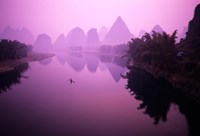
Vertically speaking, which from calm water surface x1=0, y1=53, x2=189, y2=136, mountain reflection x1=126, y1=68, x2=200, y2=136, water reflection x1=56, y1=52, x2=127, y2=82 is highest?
water reflection x1=56, y1=52, x2=127, y2=82

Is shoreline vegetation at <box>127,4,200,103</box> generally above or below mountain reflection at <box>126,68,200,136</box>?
above

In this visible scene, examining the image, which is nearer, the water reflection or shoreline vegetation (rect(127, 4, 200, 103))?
shoreline vegetation (rect(127, 4, 200, 103))

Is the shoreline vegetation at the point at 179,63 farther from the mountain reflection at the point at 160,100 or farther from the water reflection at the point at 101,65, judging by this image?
the water reflection at the point at 101,65

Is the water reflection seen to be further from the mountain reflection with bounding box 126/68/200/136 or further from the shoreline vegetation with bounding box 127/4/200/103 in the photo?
the shoreline vegetation with bounding box 127/4/200/103

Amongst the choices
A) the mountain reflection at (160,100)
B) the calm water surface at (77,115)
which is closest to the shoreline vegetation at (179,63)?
the mountain reflection at (160,100)

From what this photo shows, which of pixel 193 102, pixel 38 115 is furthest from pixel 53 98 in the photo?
pixel 193 102

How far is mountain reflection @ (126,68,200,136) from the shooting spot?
72.9 ft

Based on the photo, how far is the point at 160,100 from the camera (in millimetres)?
28453

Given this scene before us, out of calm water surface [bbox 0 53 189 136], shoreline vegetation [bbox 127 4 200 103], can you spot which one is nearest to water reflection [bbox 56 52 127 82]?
shoreline vegetation [bbox 127 4 200 103]

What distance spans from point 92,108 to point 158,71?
761 inches

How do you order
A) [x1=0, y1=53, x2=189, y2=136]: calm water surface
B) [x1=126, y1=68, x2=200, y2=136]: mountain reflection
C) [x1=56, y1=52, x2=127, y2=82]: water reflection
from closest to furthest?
1. [x1=0, y1=53, x2=189, y2=136]: calm water surface
2. [x1=126, y1=68, x2=200, y2=136]: mountain reflection
3. [x1=56, y1=52, x2=127, y2=82]: water reflection

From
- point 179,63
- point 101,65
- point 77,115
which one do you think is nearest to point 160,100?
point 179,63

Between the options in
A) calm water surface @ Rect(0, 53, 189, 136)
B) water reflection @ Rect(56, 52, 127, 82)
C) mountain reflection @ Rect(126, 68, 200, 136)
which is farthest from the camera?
water reflection @ Rect(56, 52, 127, 82)

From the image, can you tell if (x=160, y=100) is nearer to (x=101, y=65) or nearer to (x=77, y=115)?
(x=77, y=115)
